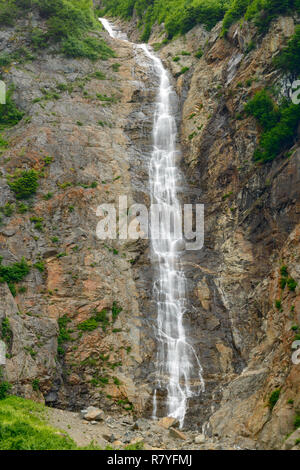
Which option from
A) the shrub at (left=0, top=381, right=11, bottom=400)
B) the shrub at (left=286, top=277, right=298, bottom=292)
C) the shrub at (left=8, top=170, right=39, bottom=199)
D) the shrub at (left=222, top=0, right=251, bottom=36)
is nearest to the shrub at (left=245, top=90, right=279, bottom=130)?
the shrub at (left=222, top=0, right=251, bottom=36)

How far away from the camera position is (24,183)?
1185 inches

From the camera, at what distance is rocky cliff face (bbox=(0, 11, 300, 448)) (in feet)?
72.7

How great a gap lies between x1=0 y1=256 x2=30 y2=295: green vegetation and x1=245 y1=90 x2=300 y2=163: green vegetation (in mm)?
18019

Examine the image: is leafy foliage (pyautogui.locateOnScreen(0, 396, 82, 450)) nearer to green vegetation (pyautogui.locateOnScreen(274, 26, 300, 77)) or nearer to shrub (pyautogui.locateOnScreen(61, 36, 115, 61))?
green vegetation (pyautogui.locateOnScreen(274, 26, 300, 77))

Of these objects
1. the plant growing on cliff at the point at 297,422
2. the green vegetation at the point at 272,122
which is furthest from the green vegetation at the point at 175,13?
the plant growing on cliff at the point at 297,422

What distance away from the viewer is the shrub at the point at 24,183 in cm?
2977

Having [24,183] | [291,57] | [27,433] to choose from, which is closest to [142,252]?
[24,183]

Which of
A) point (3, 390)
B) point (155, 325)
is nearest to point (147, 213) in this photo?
point (155, 325)

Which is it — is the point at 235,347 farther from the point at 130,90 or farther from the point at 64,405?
the point at 130,90

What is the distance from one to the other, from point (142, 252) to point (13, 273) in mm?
9570

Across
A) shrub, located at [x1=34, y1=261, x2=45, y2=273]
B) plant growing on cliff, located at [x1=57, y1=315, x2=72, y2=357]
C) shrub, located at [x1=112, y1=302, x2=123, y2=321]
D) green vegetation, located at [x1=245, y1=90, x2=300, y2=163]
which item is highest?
green vegetation, located at [x1=245, y1=90, x2=300, y2=163]

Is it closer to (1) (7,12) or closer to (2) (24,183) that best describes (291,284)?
(2) (24,183)

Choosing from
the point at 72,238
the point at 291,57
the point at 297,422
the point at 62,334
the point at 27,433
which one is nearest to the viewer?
the point at 297,422

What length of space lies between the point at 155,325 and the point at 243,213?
10368 millimetres
